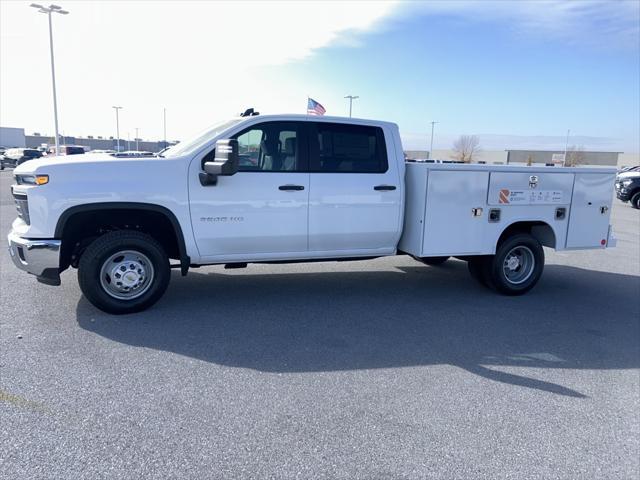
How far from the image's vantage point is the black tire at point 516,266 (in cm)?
655

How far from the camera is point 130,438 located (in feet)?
10.0

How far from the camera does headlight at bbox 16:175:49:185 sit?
4828 mm

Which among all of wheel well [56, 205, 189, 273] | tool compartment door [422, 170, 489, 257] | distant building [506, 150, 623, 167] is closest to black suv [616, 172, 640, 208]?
tool compartment door [422, 170, 489, 257]

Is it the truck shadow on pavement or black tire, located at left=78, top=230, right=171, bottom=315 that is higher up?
black tire, located at left=78, top=230, right=171, bottom=315

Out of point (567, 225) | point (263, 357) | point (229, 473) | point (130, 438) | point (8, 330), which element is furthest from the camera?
point (567, 225)

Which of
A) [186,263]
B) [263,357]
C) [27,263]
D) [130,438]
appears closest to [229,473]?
[130,438]

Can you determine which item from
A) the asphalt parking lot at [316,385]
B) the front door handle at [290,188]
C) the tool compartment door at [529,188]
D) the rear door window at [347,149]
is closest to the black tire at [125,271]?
the asphalt parking lot at [316,385]

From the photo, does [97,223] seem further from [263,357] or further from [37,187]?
[263,357]

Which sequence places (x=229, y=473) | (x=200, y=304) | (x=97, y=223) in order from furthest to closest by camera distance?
(x=200, y=304)
(x=97, y=223)
(x=229, y=473)

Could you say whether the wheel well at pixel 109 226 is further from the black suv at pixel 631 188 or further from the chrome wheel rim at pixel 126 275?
the black suv at pixel 631 188

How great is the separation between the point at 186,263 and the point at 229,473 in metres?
3.00

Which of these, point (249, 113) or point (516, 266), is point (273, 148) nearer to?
point (249, 113)

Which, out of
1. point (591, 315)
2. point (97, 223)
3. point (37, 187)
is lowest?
point (591, 315)

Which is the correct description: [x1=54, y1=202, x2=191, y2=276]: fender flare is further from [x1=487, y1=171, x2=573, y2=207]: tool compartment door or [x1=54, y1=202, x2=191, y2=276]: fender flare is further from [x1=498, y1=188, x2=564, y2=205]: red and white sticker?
[x1=498, y1=188, x2=564, y2=205]: red and white sticker
